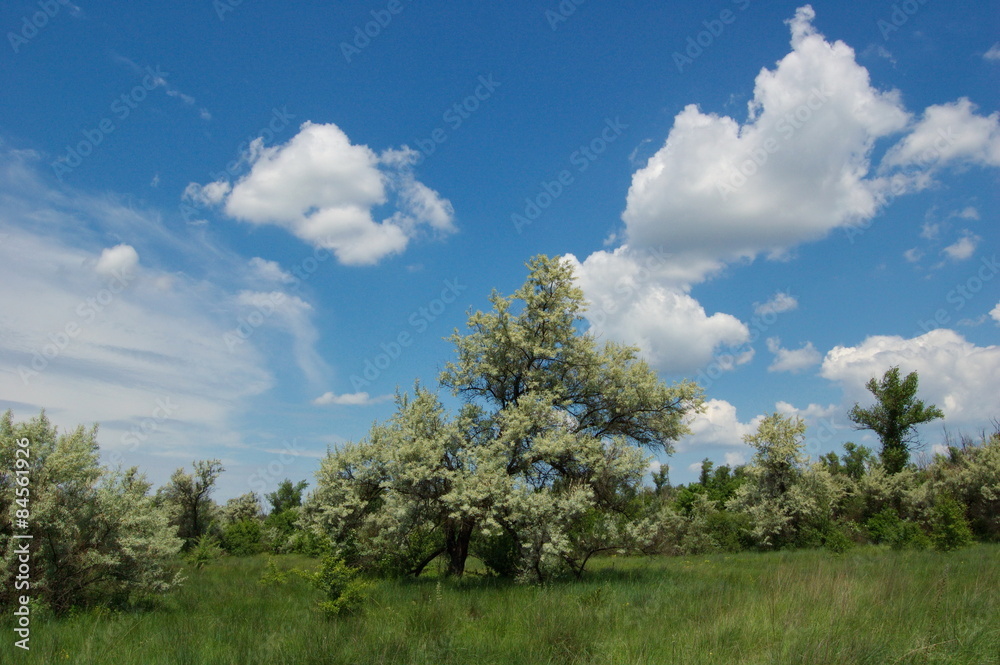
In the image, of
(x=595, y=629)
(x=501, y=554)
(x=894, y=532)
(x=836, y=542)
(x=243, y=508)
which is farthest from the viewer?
(x=243, y=508)

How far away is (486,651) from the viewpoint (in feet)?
28.3

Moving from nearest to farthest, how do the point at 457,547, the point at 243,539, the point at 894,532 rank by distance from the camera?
the point at 457,547, the point at 894,532, the point at 243,539

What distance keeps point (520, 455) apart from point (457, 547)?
4583mm

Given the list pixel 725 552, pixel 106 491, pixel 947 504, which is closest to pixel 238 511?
pixel 725 552

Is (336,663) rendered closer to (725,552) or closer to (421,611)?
(421,611)

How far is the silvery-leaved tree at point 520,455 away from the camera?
17.1m

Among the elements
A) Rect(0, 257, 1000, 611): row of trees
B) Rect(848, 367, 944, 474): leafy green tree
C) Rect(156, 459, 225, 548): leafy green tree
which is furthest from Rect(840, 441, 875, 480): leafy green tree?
Rect(156, 459, 225, 548): leafy green tree

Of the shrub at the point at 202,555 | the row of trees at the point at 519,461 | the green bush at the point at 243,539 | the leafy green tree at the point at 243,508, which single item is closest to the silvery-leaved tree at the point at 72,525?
the row of trees at the point at 519,461

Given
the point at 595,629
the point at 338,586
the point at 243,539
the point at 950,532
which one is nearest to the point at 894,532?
the point at 950,532

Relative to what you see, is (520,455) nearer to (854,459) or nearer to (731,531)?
(731,531)

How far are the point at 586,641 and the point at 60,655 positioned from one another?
7861mm

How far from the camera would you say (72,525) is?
38.3ft

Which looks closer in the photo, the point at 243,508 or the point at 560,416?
the point at 560,416

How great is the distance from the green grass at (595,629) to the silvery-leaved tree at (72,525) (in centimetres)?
107
